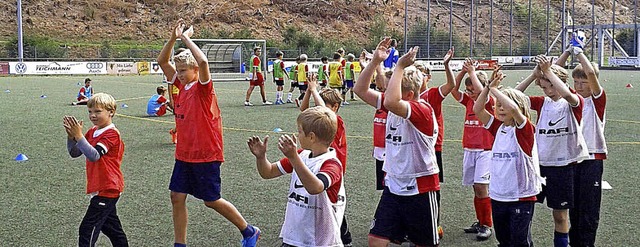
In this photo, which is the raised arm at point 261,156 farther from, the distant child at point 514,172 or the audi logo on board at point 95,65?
the audi logo on board at point 95,65

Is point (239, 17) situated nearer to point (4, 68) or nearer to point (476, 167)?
point (4, 68)

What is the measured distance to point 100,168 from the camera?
5617 mm

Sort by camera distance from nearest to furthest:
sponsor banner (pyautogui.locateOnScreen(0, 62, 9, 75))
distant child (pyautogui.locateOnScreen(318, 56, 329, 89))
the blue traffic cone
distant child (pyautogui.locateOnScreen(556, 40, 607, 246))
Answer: distant child (pyautogui.locateOnScreen(556, 40, 607, 246))
the blue traffic cone
distant child (pyautogui.locateOnScreen(318, 56, 329, 89))
sponsor banner (pyautogui.locateOnScreen(0, 62, 9, 75))

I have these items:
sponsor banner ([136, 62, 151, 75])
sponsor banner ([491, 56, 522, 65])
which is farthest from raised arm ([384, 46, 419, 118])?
sponsor banner ([491, 56, 522, 65])

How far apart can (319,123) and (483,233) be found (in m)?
3.16

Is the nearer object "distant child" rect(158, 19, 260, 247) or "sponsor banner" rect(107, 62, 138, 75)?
"distant child" rect(158, 19, 260, 247)

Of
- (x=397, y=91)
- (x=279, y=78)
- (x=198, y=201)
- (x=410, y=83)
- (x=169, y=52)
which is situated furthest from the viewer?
(x=279, y=78)

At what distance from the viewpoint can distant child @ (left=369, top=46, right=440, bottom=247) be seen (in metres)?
5.09

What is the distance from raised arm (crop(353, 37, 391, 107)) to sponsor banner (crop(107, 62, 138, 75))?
41312 mm

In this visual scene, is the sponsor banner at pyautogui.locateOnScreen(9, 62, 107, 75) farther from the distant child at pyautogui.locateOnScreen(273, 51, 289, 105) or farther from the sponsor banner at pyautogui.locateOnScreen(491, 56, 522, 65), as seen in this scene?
Result: the sponsor banner at pyautogui.locateOnScreen(491, 56, 522, 65)

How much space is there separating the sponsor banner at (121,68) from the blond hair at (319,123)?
4223 cm

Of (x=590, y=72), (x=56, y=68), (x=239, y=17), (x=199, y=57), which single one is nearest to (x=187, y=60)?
(x=199, y=57)

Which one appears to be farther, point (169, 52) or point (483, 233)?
point (483, 233)

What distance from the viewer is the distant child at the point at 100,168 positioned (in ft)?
18.0
